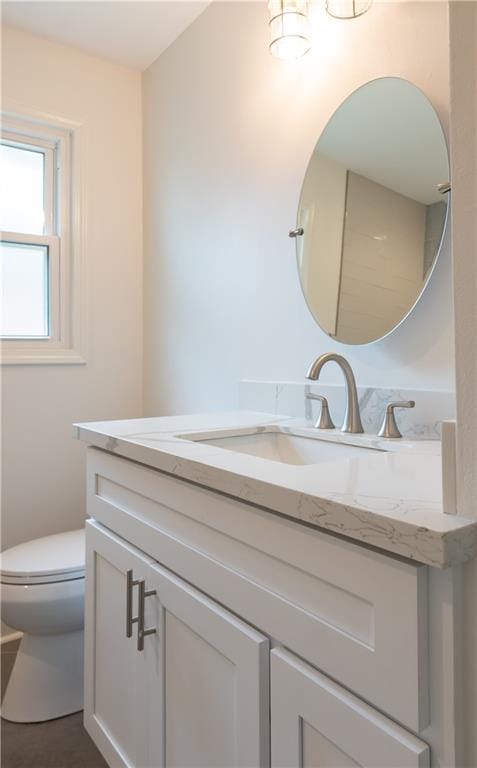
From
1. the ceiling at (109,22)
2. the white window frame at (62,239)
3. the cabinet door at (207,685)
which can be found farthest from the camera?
the white window frame at (62,239)

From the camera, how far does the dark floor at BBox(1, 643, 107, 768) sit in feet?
4.49

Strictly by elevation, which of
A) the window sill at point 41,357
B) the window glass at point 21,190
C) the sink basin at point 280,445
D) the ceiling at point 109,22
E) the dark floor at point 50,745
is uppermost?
the ceiling at point 109,22

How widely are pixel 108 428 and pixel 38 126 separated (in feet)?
4.95

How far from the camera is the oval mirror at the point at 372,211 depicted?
1.09 meters

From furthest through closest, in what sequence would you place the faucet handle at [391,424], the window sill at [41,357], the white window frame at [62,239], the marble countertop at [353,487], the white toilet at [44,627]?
the white window frame at [62,239] < the window sill at [41,357] < the white toilet at [44,627] < the faucet handle at [391,424] < the marble countertop at [353,487]

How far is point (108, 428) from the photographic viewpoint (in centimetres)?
120

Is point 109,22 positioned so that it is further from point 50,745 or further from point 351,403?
point 50,745

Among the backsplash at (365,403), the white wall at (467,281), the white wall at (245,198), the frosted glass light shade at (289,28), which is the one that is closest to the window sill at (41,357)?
the white wall at (245,198)

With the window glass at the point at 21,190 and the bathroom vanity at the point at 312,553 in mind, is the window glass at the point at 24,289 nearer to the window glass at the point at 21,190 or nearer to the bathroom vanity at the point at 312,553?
the window glass at the point at 21,190

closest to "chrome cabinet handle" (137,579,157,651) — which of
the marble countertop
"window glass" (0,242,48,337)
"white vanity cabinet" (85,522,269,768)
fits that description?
"white vanity cabinet" (85,522,269,768)

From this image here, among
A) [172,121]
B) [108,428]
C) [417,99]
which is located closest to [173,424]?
[108,428]

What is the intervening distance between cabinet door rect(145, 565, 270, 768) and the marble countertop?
0.71 feet

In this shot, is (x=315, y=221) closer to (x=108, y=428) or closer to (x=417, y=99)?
(x=417, y=99)

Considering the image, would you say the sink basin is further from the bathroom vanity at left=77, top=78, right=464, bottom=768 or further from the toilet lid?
the toilet lid
